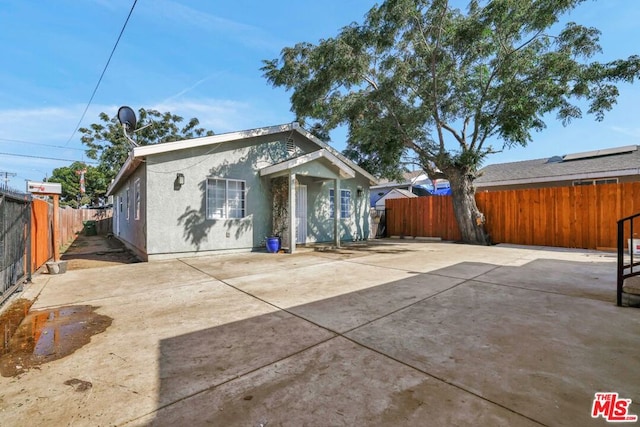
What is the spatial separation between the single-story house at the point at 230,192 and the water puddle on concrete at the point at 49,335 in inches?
181

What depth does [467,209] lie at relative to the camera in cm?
1193

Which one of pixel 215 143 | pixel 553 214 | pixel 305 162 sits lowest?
pixel 553 214

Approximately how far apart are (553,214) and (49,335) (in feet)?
46.0

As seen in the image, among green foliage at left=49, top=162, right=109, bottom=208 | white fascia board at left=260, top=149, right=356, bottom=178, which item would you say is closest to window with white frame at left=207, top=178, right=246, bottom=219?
white fascia board at left=260, top=149, right=356, bottom=178

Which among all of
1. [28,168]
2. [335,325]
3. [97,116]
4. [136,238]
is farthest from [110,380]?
[28,168]

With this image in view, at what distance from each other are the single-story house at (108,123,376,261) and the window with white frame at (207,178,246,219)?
0.03 m

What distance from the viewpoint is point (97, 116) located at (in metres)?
25.5

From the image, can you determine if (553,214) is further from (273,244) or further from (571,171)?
(273,244)

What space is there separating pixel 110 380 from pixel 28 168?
1742 inches

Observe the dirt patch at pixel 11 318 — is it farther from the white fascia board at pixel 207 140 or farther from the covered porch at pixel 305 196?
the covered porch at pixel 305 196

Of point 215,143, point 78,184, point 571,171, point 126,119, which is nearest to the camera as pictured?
point 215,143

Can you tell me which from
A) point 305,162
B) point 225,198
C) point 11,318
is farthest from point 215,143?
point 11,318

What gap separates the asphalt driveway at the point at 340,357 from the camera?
187cm

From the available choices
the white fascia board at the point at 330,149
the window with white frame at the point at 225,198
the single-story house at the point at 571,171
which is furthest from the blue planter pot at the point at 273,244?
the single-story house at the point at 571,171
